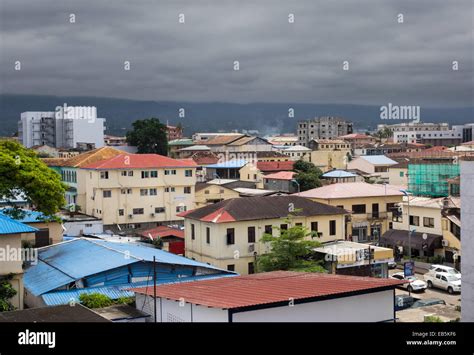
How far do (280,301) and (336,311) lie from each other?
1.04 metres

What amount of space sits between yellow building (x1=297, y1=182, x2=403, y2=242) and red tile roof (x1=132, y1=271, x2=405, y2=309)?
13.3 metres

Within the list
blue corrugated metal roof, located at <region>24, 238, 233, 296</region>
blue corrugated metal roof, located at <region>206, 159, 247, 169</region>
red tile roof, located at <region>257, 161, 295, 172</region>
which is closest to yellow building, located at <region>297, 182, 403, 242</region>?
blue corrugated metal roof, located at <region>24, 238, 233, 296</region>

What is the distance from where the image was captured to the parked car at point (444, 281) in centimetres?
1694

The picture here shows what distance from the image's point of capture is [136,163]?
86.3 feet

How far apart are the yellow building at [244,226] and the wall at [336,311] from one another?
940 cm

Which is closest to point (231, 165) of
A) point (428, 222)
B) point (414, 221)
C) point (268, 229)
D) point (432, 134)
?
point (414, 221)

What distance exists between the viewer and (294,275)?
10258 millimetres

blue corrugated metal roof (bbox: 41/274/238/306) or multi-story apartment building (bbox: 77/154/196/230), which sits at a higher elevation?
multi-story apartment building (bbox: 77/154/196/230)

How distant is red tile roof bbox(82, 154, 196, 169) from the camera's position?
25875 millimetres

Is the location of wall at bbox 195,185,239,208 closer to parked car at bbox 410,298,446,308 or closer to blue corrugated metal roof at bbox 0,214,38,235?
parked car at bbox 410,298,446,308

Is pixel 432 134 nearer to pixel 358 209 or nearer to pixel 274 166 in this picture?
pixel 274 166
